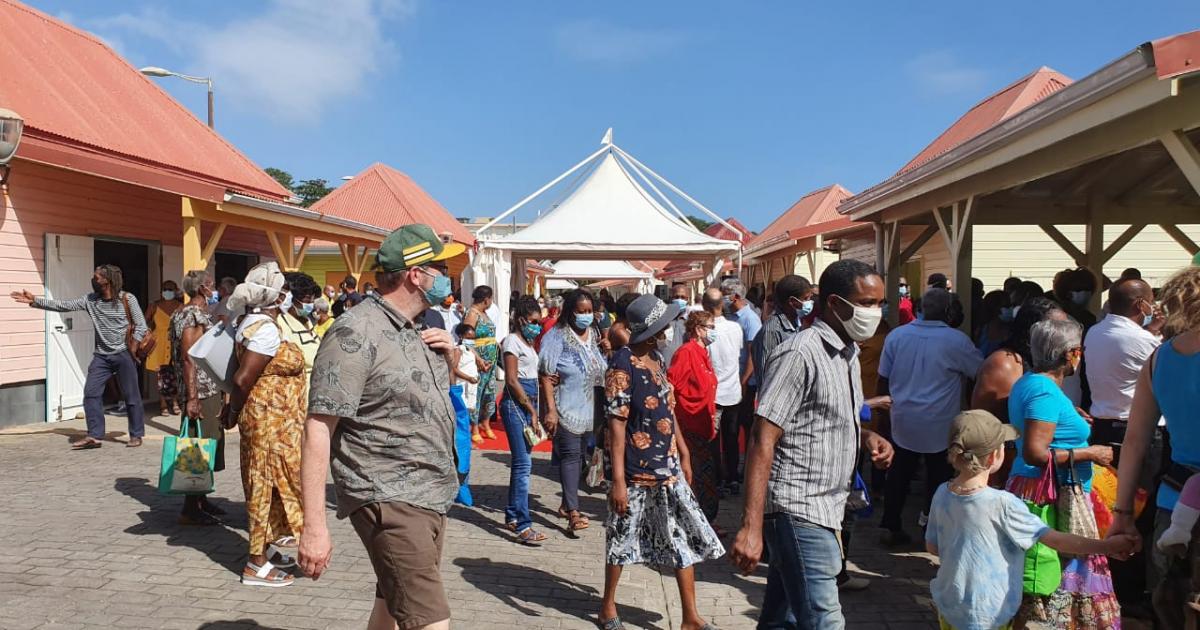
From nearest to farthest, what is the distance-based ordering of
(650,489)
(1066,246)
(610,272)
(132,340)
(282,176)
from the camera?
(650,489) < (132,340) < (1066,246) < (610,272) < (282,176)

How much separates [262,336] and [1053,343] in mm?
4246

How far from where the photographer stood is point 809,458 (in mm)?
2936

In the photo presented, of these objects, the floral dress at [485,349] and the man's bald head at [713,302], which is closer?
the man's bald head at [713,302]

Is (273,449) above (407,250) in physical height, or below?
below

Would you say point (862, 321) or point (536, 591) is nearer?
point (862, 321)

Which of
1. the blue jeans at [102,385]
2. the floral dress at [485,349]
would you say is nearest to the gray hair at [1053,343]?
the floral dress at [485,349]

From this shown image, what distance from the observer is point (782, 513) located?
2930 mm

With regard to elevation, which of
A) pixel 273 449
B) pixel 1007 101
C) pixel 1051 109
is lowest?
pixel 273 449

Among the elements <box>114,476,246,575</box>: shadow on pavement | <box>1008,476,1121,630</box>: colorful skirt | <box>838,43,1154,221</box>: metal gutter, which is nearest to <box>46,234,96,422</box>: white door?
<box>114,476,246,575</box>: shadow on pavement

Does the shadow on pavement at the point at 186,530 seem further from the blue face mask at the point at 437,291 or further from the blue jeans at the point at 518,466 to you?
the blue face mask at the point at 437,291

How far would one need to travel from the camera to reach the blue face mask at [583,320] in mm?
5957

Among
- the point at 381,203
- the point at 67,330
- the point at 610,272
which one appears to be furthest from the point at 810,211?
the point at 67,330

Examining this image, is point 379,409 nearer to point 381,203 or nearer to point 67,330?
point 67,330

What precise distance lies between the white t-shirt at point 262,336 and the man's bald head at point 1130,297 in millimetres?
4916
